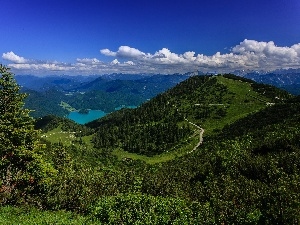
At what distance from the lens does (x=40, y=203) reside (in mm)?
40812

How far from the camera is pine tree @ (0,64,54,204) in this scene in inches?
1858

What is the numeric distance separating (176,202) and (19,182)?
2488 centimetres

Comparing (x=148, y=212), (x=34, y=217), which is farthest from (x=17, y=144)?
(x=148, y=212)

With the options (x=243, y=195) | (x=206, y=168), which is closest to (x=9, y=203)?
(x=243, y=195)

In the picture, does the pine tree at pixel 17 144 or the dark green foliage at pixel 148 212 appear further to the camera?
the pine tree at pixel 17 144

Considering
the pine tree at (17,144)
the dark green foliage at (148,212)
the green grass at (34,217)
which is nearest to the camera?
the green grass at (34,217)

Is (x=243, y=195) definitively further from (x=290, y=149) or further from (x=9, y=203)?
(x=290, y=149)

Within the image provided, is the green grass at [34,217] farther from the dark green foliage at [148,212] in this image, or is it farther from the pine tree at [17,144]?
the pine tree at [17,144]

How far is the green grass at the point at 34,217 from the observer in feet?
108

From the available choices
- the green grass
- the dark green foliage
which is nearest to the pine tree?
the green grass

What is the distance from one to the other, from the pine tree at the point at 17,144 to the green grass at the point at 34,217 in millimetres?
7412

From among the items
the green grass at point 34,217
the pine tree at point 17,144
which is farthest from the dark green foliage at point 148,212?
the pine tree at point 17,144

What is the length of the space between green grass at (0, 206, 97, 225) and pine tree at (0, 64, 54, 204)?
24.3 ft

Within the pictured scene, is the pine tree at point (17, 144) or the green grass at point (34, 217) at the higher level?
the pine tree at point (17, 144)
